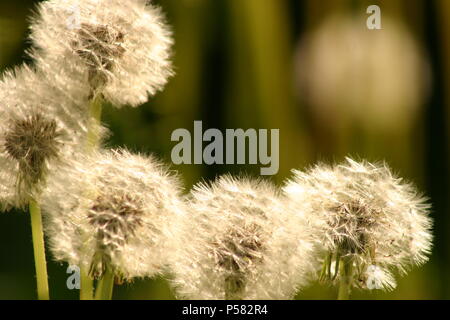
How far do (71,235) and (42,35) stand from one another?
34 cm

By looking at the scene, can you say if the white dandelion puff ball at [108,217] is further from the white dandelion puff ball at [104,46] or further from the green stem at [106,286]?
the white dandelion puff ball at [104,46]

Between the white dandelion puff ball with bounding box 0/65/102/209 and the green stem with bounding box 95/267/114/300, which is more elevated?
the white dandelion puff ball with bounding box 0/65/102/209

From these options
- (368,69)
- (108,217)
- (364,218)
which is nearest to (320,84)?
(368,69)

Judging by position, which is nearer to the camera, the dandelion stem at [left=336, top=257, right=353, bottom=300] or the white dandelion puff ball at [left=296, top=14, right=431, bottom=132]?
the dandelion stem at [left=336, top=257, right=353, bottom=300]

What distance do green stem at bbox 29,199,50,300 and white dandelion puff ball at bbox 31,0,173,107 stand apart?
20 cm

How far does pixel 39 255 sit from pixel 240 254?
29cm

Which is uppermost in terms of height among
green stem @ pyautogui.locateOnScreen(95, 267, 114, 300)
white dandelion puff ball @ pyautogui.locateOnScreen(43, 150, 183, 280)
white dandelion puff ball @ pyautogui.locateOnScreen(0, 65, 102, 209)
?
white dandelion puff ball @ pyautogui.locateOnScreen(0, 65, 102, 209)

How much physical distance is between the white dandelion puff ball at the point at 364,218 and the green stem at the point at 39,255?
36cm

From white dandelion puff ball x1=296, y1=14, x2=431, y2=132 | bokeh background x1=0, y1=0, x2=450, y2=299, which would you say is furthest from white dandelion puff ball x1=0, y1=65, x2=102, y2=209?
white dandelion puff ball x1=296, y1=14, x2=431, y2=132

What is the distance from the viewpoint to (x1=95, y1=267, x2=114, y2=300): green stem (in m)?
0.95

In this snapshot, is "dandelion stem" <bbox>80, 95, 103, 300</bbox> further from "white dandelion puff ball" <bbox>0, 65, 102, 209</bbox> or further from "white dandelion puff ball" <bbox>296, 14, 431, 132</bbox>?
"white dandelion puff ball" <bbox>296, 14, 431, 132</bbox>

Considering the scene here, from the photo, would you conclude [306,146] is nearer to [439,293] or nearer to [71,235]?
[439,293]

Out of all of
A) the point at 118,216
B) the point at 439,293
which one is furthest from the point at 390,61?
the point at 118,216

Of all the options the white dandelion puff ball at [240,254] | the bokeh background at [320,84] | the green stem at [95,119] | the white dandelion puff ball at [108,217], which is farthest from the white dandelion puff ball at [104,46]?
the bokeh background at [320,84]
